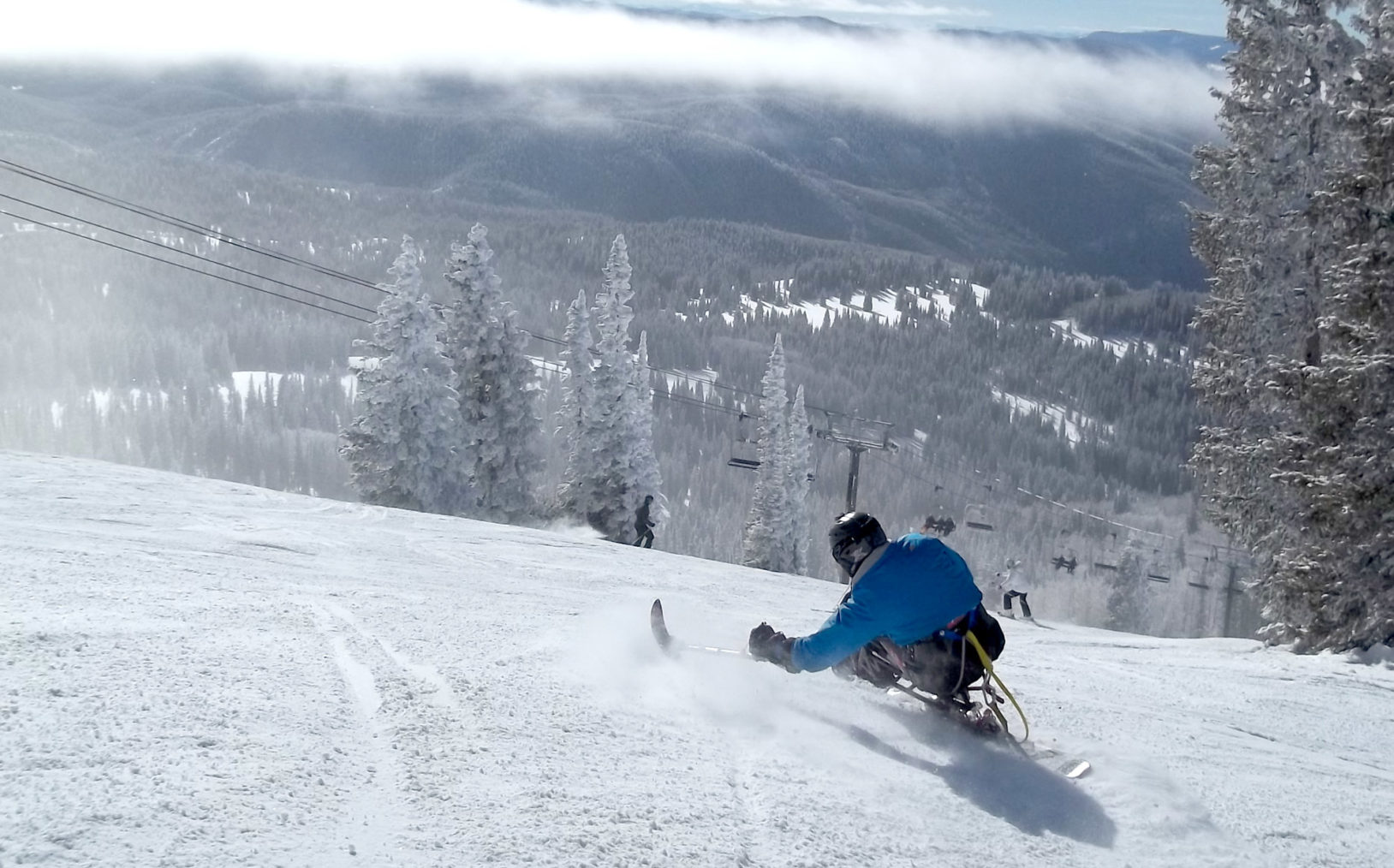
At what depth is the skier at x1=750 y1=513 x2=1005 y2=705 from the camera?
5375 mm

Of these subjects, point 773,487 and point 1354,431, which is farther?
point 773,487

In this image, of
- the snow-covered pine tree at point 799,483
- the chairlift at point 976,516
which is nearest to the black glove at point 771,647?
the chairlift at point 976,516

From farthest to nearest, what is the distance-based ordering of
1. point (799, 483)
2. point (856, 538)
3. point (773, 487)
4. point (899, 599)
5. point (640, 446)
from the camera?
1. point (799, 483)
2. point (773, 487)
3. point (640, 446)
4. point (856, 538)
5. point (899, 599)

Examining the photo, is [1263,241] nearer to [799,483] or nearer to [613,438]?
[613,438]

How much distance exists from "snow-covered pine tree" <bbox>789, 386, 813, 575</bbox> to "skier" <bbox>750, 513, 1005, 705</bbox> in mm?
34750

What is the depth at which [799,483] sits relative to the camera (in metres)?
42.0

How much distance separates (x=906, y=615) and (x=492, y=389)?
28116 mm

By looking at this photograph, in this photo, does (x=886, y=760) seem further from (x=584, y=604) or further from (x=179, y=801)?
(x=584, y=604)

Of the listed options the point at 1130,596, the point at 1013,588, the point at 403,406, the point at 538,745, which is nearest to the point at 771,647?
the point at 538,745

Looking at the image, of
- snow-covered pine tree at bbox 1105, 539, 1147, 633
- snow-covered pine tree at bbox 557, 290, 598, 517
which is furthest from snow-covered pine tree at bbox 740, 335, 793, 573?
snow-covered pine tree at bbox 1105, 539, 1147, 633

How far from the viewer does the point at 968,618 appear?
18.6 ft

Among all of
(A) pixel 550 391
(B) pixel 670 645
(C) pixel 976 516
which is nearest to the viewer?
(B) pixel 670 645

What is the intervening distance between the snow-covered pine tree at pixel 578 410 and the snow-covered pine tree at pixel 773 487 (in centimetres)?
870

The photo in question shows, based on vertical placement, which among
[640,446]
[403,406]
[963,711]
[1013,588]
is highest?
[963,711]
